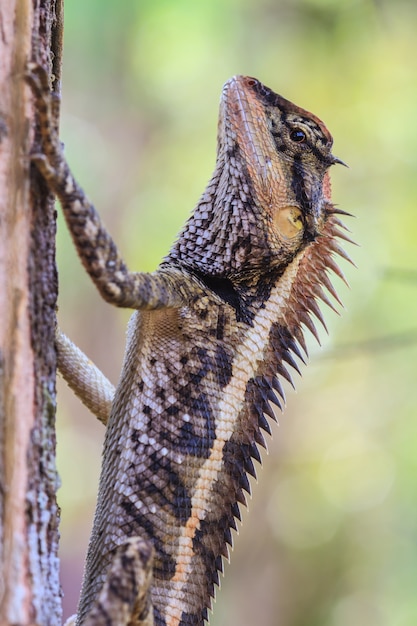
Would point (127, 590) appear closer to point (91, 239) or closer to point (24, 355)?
point (24, 355)

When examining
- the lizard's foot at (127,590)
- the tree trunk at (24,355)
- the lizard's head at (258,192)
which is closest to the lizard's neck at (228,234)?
the lizard's head at (258,192)

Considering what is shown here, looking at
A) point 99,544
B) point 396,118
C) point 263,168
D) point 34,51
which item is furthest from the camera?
point 396,118

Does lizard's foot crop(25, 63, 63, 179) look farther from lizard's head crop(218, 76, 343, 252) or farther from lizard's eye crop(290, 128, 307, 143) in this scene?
lizard's eye crop(290, 128, 307, 143)

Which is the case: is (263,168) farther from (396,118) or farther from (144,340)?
(396,118)

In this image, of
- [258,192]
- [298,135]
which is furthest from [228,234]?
[298,135]

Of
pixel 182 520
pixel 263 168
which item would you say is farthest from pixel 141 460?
pixel 263 168

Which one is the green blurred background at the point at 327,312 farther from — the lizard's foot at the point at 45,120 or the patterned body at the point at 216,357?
the lizard's foot at the point at 45,120
